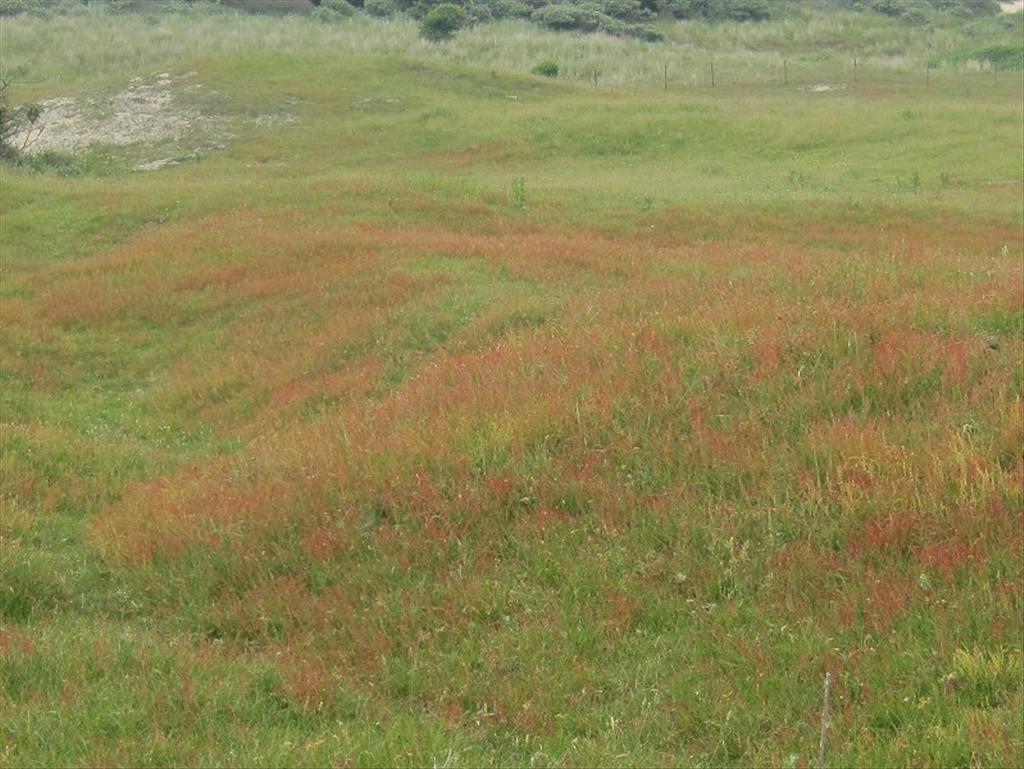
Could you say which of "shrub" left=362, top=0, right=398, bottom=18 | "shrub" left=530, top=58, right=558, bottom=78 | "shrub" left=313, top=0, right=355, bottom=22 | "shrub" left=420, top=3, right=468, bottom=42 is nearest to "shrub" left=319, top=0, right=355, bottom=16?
"shrub" left=313, top=0, right=355, bottom=22

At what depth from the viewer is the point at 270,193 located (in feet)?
87.4

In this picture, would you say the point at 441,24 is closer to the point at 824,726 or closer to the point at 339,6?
the point at 339,6

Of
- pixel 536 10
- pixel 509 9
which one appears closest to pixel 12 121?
pixel 509 9

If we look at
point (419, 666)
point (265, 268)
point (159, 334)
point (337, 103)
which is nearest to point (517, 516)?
point (419, 666)

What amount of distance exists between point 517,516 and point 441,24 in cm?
6729

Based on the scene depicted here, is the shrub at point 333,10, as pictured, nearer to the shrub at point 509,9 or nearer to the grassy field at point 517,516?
the shrub at point 509,9

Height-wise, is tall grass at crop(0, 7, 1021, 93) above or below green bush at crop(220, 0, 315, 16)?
below

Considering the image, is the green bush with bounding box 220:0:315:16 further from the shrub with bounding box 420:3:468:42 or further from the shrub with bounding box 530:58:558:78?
the shrub with bounding box 530:58:558:78

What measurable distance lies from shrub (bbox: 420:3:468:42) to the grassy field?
180ft

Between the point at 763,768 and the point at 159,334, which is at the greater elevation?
the point at 763,768

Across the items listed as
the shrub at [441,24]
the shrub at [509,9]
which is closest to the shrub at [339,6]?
the shrub at [509,9]

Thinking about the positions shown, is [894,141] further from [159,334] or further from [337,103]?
[159,334]

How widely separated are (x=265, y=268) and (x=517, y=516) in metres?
12.8

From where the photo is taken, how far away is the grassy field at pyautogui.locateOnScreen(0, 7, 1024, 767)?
5.69m
